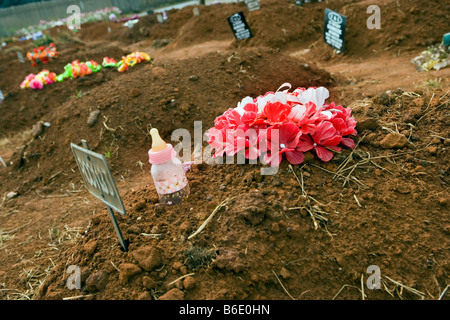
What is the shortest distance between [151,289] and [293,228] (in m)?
0.78

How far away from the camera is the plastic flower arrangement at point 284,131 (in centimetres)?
219

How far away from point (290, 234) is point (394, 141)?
101 cm

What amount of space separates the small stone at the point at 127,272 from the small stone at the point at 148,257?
34 millimetres

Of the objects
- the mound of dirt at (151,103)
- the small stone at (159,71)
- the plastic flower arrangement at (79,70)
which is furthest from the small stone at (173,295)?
the plastic flower arrangement at (79,70)

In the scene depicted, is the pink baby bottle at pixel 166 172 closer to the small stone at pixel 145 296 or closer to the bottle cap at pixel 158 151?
the bottle cap at pixel 158 151

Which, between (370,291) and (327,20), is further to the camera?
(327,20)

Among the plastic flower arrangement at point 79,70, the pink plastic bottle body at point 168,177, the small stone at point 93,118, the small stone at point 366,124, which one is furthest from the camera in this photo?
the plastic flower arrangement at point 79,70

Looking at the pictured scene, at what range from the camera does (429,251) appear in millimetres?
1842

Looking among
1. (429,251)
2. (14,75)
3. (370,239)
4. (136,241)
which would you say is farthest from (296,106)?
(14,75)

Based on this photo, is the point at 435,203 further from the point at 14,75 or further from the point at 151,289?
the point at 14,75

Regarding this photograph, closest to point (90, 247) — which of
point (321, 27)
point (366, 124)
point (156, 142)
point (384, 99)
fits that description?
point (156, 142)

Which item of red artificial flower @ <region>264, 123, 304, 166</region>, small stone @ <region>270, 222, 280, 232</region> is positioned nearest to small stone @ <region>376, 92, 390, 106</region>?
red artificial flower @ <region>264, 123, 304, 166</region>

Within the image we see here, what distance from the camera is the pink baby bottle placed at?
6.76 feet

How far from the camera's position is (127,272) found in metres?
1.81
